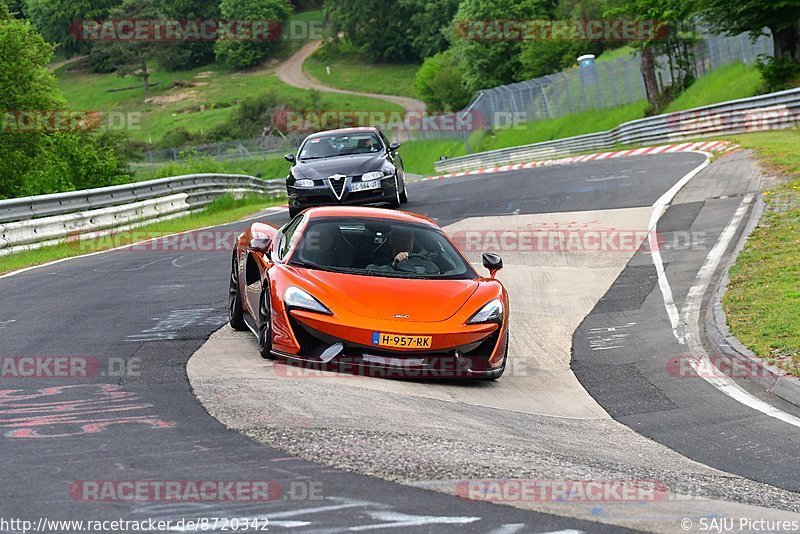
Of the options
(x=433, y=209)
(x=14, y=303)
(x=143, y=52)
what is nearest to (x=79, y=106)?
(x=143, y=52)

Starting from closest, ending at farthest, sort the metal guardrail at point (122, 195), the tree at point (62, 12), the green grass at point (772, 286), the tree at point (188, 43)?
the green grass at point (772, 286) → the metal guardrail at point (122, 195) → the tree at point (62, 12) → the tree at point (188, 43)

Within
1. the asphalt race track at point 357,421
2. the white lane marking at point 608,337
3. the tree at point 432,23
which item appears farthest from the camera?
the tree at point 432,23

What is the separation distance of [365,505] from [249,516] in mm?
549

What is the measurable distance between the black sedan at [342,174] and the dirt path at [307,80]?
311 ft

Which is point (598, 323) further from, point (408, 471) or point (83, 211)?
point (83, 211)

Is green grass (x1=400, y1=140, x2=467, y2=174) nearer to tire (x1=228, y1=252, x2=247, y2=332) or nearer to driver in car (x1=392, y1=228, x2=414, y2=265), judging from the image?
tire (x1=228, y1=252, x2=247, y2=332)

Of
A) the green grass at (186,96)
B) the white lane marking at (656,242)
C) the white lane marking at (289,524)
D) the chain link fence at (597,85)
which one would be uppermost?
the white lane marking at (289,524)

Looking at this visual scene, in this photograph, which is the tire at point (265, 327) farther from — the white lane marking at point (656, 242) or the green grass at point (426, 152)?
the green grass at point (426, 152)

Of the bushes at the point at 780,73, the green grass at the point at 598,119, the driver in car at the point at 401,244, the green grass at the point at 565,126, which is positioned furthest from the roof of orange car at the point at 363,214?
the green grass at the point at 565,126

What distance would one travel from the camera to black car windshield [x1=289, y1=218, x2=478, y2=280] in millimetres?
10055

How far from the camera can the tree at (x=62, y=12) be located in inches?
5758

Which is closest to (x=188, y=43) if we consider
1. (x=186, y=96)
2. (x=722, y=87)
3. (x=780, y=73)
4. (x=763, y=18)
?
(x=186, y=96)

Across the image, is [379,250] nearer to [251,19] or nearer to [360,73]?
[360,73]

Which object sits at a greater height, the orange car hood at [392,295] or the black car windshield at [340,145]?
the orange car hood at [392,295]
